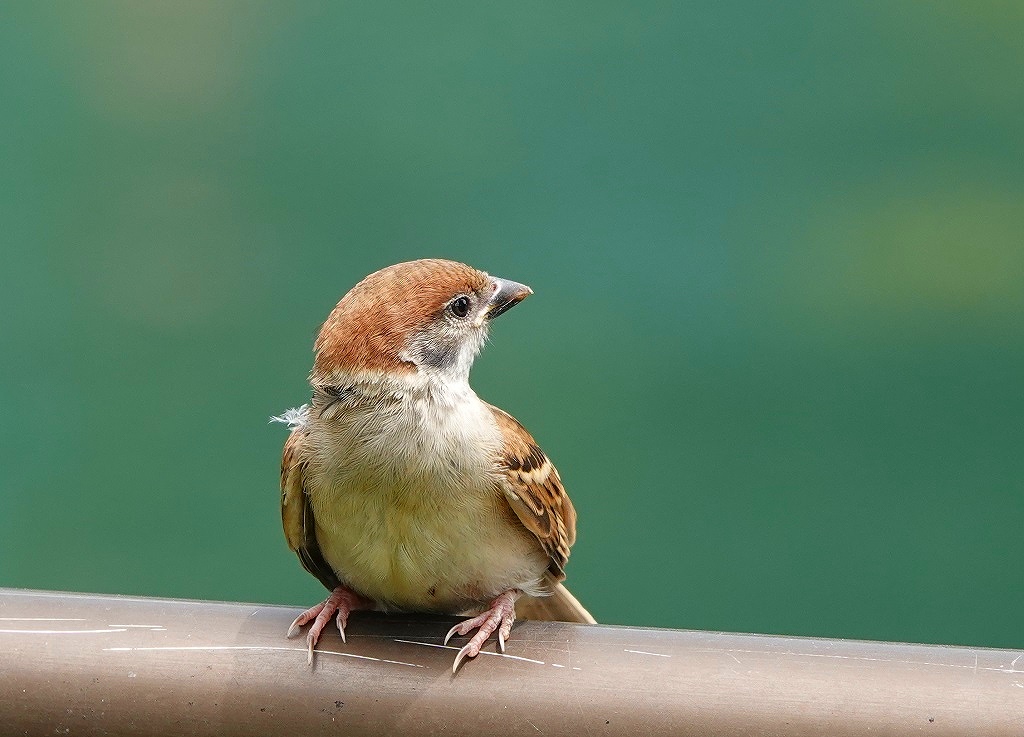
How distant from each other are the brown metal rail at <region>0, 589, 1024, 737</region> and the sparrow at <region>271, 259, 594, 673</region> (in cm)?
17

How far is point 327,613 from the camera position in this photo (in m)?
2.59

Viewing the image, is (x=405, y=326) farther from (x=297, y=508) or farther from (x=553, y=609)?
Result: (x=553, y=609)

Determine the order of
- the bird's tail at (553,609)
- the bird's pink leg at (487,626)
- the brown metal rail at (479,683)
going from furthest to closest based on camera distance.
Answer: the bird's tail at (553,609), the bird's pink leg at (487,626), the brown metal rail at (479,683)

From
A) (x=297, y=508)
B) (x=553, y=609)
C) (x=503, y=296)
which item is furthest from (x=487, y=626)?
(x=503, y=296)

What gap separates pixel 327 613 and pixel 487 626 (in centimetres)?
35

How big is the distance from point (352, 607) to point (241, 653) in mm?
498

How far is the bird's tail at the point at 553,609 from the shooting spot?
324 centimetres

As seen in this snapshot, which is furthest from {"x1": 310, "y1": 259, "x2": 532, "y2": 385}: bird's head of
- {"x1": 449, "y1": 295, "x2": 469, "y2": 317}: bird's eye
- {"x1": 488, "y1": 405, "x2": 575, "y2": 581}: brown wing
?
{"x1": 488, "y1": 405, "x2": 575, "y2": 581}: brown wing

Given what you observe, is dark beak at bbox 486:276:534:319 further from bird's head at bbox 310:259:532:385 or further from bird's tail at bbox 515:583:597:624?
bird's tail at bbox 515:583:597:624

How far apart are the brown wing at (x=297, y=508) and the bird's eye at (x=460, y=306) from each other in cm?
46

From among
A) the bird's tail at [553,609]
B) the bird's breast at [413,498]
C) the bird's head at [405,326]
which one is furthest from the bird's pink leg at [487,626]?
the bird's head at [405,326]

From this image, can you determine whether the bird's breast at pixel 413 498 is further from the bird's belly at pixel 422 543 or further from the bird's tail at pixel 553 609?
the bird's tail at pixel 553 609

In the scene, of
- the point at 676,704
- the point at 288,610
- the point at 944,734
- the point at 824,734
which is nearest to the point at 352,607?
the point at 288,610

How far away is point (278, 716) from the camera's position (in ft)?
7.47
